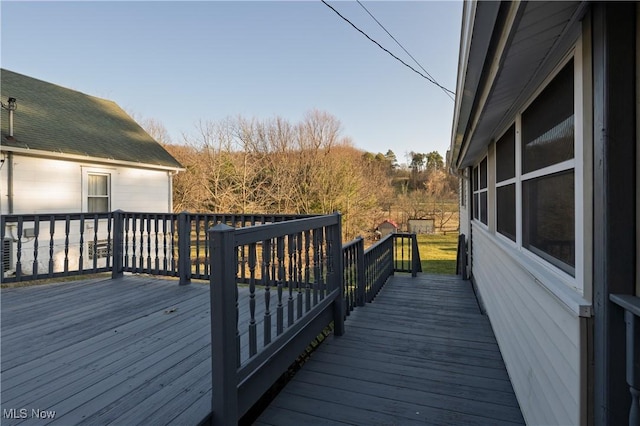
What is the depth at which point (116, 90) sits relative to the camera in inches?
684

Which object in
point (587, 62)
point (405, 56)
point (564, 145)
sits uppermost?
point (405, 56)

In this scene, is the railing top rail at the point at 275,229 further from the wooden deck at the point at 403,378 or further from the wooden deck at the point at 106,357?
the wooden deck at the point at 403,378

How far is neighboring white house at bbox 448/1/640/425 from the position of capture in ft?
3.83

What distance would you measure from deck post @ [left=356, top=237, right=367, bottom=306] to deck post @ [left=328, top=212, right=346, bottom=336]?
1.09 m

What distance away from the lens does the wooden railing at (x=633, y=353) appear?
1.07m

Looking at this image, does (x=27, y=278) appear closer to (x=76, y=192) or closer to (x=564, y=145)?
(x=76, y=192)

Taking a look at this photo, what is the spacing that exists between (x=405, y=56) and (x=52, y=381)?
7.62m

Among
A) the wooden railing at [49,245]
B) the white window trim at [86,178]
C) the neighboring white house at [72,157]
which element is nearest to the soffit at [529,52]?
the wooden railing at [49,245]

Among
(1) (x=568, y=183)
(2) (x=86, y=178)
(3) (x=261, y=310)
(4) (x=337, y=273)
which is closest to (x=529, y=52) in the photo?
(1) (x=568, y=183)

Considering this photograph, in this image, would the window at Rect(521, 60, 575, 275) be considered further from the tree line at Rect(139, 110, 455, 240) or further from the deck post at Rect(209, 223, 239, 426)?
the tree line at Rect(139, 110, 455, 240)

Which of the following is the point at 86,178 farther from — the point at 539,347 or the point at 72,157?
the point at 539,347

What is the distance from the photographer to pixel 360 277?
16.1 feet

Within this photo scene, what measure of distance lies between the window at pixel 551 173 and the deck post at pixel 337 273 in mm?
1743

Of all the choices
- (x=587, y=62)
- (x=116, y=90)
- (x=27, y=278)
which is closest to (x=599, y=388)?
(x=587, y=62)
